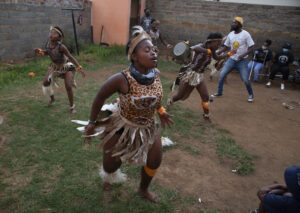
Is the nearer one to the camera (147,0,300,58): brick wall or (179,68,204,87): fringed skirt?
(179,68,204,87): fringed skirt

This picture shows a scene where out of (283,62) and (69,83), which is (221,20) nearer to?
(283,62)

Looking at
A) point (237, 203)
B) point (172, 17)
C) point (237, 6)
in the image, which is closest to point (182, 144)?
point (237, 203)

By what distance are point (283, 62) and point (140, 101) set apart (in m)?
8.70

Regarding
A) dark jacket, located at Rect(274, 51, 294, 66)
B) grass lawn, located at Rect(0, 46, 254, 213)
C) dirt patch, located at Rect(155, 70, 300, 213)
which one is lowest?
dirt patch, located at Rect(155, 70, 300, 213)

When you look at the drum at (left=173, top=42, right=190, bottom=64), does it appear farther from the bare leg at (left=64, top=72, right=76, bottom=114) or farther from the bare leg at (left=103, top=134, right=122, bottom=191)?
the bare leg at (left=103, top=134, right=122, bottom=191)

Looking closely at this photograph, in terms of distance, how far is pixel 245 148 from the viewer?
15.1 feet

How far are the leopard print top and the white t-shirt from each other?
4.71 meters

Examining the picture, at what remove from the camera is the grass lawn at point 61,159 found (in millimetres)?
2889

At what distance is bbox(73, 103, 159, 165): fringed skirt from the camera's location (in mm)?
2617

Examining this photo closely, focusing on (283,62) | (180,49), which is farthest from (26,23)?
(283,62)

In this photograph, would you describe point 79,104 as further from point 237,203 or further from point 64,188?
point 237,203

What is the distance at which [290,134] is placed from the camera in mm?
5449

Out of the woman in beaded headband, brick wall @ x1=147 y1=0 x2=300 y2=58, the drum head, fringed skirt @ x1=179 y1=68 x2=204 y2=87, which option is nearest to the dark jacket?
brick wall @ x1=147 y1=0 x2=300 y2=58

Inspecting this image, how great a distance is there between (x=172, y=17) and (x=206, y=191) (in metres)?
11.0
